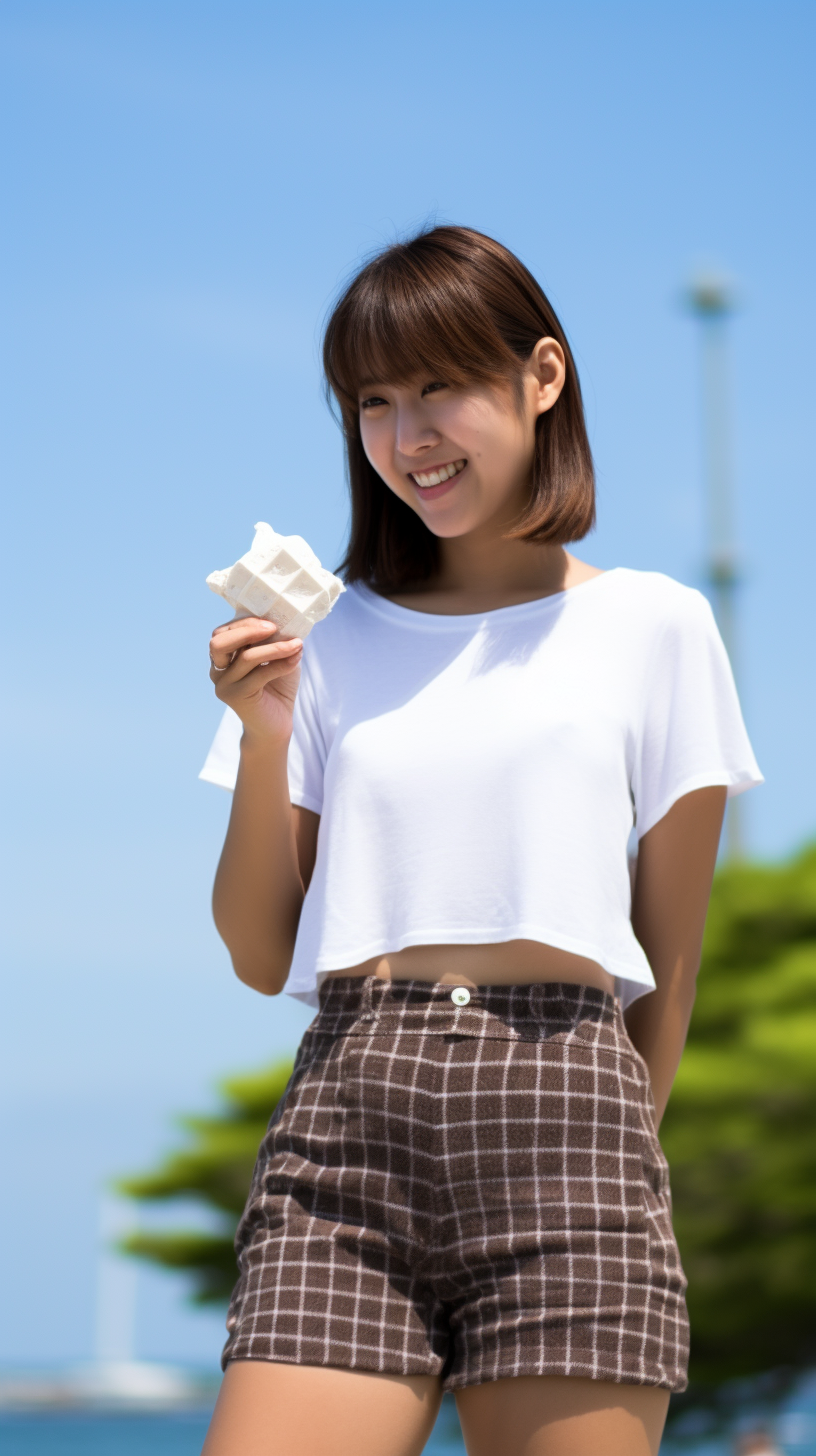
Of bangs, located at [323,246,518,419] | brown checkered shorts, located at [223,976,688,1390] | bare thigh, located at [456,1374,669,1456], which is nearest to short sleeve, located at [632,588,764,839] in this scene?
brown checkered shorts, located at [223,976,688,1390]

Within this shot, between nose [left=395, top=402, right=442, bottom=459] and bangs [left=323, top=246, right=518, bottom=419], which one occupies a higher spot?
bangs [left=323, top=246, right=518, bottom=419]

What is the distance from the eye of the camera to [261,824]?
8.05 feet

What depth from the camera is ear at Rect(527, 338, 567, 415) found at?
2.55m

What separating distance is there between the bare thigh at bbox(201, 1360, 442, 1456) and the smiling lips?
128 centimetres

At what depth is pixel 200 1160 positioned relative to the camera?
16.1 metres

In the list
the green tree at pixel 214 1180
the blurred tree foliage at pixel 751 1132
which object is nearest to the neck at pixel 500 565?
the blurred tree foliage at pixel 751 1132

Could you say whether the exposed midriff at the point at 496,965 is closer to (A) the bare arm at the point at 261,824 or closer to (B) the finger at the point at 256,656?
(A) the bare arm at the point at 261,824

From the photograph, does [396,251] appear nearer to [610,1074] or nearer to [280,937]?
[280,937]

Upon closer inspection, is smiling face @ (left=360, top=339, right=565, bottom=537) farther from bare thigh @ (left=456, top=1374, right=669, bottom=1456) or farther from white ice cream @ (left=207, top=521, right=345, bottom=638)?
bare thigh @ (left=456, top=1374, right=669, bottom=1456)

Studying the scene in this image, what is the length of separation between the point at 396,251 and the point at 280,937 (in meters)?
1.09

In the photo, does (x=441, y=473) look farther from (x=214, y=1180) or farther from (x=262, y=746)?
(x=214, y=1180)

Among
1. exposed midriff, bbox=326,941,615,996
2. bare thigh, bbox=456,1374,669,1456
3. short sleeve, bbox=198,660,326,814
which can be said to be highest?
short sleeve, bbox=198,660,326,814

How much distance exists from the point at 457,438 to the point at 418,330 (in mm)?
169

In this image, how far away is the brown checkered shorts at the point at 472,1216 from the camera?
2080 mm
